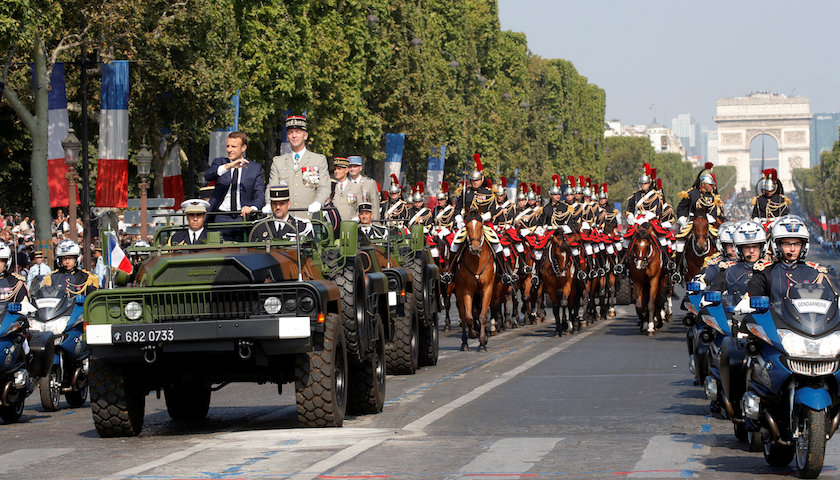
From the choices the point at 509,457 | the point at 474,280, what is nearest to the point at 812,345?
the point at 509,457

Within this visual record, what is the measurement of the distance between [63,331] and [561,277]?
1352 cm

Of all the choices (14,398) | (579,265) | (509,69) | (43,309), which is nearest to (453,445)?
(14,398)

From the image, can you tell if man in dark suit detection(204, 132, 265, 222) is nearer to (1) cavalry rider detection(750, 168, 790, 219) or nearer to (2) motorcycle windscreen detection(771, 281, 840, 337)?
(2) motorcycle windscreen detection(771, 281, 840, 337)

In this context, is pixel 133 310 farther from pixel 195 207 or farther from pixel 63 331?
pixel 63 331

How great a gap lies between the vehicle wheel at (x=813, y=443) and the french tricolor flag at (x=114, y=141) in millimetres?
25563

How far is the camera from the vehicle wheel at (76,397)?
58.2 feet

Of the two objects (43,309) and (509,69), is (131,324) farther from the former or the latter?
(509,69)

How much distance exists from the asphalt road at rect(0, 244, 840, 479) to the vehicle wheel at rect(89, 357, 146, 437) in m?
0.15

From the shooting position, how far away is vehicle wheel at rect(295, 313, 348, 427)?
13008mm

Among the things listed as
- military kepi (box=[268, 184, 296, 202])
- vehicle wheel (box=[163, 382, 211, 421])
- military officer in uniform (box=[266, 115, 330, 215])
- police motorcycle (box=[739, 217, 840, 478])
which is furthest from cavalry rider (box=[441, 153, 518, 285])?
police motorcycle (box=[739, 217, 840, 478])

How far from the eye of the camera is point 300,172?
15.9 m

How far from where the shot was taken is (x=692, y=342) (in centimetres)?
1526

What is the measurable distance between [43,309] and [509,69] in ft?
250

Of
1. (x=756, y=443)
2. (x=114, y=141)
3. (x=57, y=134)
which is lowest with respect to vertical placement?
(x=756, y=443)
